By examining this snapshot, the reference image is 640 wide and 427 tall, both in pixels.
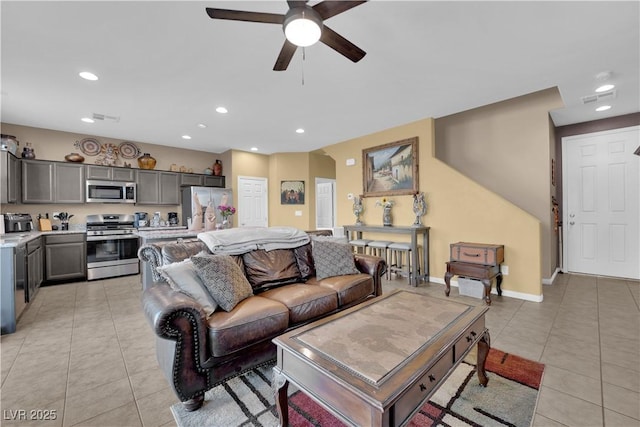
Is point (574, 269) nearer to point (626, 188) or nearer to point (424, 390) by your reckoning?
point (626, 188)

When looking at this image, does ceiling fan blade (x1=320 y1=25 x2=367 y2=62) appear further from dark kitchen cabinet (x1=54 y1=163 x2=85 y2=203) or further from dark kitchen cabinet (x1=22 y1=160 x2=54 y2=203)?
dark kitchen cabinet (x1=22 y1=160 x2=54 y2=203)

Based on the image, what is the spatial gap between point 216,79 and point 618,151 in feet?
20.0

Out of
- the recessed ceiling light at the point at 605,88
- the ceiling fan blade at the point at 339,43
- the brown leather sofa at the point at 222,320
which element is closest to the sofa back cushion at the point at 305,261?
the brown leather sofa at the point at 222,320

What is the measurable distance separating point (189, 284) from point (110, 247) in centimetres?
416

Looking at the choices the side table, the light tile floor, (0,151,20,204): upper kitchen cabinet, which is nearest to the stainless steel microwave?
(0,151,20,204): upper kitchen cabinet

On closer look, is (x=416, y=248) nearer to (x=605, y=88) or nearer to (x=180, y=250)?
(x=605, y=88)

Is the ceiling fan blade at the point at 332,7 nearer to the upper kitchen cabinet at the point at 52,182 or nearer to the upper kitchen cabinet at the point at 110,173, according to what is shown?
the upper kitchen cabinet at the point at 110,173

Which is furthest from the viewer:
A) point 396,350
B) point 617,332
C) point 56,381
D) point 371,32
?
point 617,332

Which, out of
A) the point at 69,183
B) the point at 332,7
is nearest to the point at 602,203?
the point at 332,7

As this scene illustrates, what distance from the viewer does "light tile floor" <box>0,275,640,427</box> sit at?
1592 millimetres

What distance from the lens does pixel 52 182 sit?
15.3 feet

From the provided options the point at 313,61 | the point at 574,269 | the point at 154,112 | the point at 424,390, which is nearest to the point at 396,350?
the point at 424,390

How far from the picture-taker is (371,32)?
226cm

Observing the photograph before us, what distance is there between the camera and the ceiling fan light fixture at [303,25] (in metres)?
1.60
